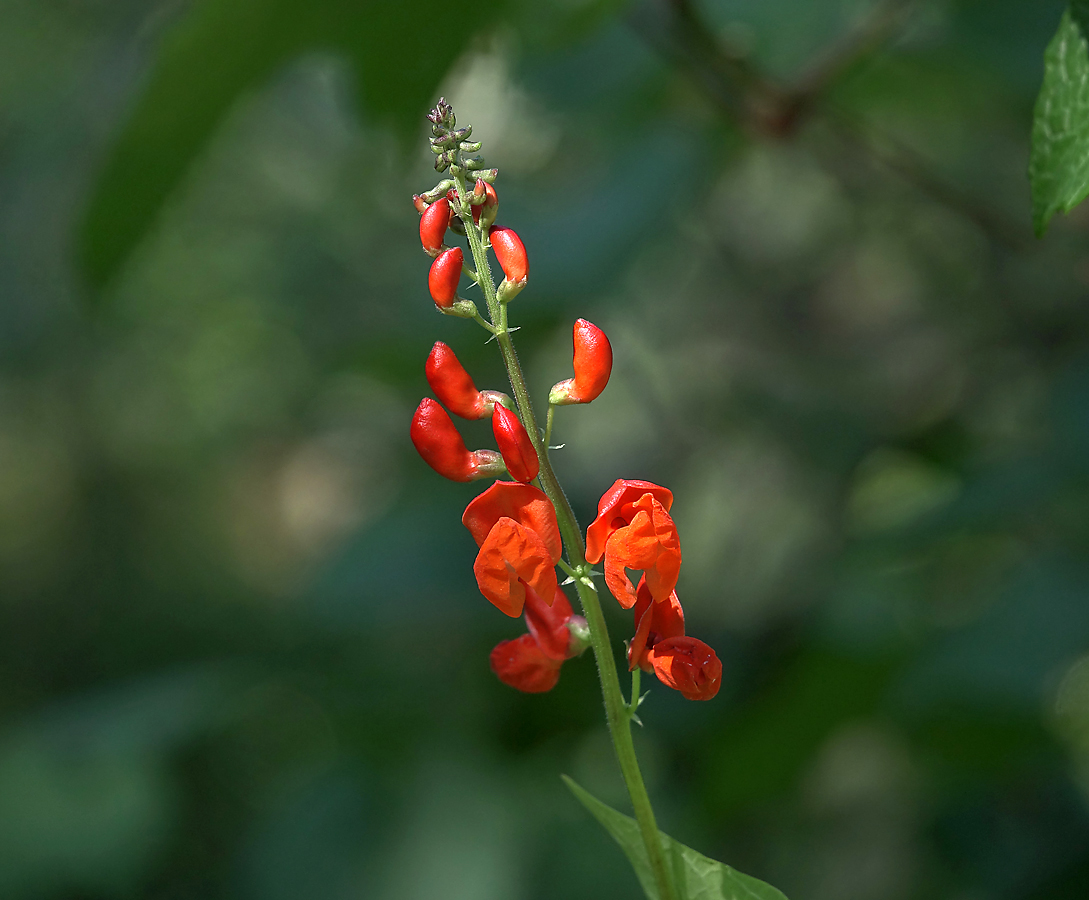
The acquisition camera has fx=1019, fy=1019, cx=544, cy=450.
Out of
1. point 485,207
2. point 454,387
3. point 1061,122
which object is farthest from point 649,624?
point 1061,122

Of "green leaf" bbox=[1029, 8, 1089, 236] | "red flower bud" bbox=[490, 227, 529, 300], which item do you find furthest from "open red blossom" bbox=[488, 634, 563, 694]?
"green leaf" bbox=[1029, 8, 1089, 236]

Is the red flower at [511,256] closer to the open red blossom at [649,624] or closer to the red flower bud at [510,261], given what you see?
the red flower bud at [510,261]

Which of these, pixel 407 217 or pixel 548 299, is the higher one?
pixel 407 217

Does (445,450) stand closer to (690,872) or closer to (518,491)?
(518,491)

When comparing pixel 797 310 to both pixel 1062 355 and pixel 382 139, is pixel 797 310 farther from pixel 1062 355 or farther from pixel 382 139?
pixel 382 139

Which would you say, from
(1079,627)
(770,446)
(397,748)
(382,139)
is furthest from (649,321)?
(382,139)

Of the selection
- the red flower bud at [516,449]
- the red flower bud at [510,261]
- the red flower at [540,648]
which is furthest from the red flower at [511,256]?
the red flower at [540,648]
